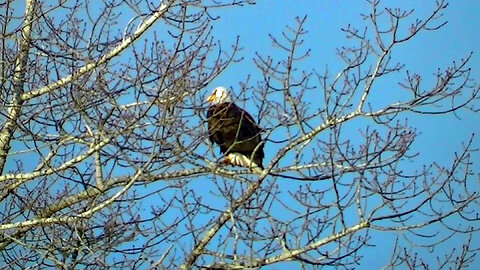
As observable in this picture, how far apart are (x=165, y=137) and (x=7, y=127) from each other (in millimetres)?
1631

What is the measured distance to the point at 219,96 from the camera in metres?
8.07

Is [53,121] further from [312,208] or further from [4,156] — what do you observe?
[312,208]

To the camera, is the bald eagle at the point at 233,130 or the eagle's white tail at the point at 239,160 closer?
the bald eagle at the point at 233,130

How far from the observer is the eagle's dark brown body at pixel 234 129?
735 cm

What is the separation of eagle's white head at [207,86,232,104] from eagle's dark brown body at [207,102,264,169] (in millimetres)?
64

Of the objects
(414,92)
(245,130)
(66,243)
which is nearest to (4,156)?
(66,243)

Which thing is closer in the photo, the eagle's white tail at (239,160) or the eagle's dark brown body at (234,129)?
the eagle's dark brown body at (234,129)

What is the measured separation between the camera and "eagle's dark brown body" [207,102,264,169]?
735cm

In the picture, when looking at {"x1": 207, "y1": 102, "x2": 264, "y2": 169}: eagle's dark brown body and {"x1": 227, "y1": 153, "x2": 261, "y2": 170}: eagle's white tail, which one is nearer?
{"x1": 207, "y1": 102, "x2": 264, "y2": 169}: eagle's dark brown body

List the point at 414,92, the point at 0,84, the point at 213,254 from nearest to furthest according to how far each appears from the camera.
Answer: the point at 414,92
the point at 213,254
the point at 0,84

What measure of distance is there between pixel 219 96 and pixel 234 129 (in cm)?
34

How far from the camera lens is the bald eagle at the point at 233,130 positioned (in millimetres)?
7375

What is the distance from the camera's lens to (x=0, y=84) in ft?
25.3

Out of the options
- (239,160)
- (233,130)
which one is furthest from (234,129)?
(239,160)
